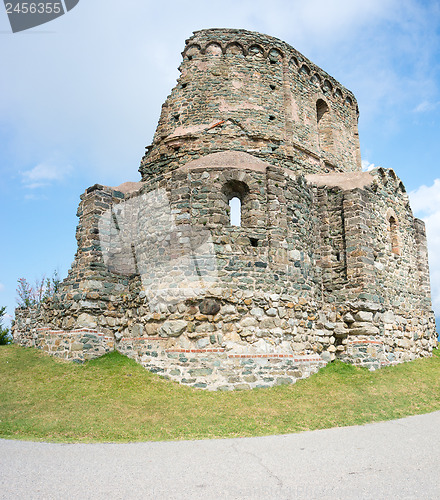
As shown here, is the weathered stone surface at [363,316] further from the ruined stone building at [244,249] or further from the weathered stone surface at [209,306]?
the weathered stone surface at [209,306]

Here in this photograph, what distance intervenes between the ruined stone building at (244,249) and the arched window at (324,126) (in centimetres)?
6

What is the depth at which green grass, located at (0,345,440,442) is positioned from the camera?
29.0 ft

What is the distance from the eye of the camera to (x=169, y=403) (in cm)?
1033

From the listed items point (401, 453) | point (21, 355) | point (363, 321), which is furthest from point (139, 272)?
point (401, 453)

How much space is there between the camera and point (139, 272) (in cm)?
1393

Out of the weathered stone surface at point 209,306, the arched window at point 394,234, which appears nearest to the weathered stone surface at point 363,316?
the arched window at point 394,234

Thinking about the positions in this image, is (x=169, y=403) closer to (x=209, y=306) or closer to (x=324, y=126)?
(x=209, y=306)

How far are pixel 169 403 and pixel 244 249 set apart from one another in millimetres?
4610

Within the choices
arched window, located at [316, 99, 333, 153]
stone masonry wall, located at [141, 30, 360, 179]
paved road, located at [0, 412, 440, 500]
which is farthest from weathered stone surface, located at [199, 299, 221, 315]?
arched window, located at [316, 99, 333, 153]

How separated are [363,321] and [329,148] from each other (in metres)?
8.12

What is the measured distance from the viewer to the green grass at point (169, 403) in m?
8.85

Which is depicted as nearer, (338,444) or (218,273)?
(338,444)

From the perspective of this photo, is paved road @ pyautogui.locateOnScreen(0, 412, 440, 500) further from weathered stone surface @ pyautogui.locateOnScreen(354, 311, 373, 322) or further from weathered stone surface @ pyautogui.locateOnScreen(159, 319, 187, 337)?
weathered stone surface @ pyautogui.locateOnScreen(354, 311, 373, 322)

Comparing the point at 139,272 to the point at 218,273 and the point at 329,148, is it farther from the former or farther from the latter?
the point at 329,148
